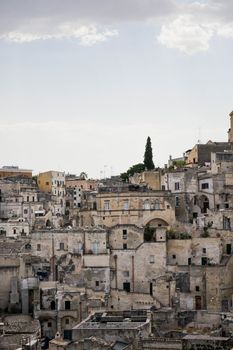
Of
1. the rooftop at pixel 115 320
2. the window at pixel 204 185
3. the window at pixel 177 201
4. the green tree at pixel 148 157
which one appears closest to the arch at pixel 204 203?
the window at pixel 204 185

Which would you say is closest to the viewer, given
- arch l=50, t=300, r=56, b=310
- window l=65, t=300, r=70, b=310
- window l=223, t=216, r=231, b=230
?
window l=65, t=300, r=70, b=310

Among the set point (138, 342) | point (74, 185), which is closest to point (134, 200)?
point (138, 342)

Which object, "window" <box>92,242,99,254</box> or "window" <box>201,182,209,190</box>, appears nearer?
"window" <box>92,242,99,254</box>

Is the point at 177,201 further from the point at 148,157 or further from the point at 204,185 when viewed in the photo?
the point at 148,157

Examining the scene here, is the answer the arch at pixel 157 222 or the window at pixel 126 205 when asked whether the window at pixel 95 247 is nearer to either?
the window at pixel 126 205

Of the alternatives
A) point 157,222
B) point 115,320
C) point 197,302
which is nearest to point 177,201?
point 157,222

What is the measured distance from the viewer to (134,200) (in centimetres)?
5975

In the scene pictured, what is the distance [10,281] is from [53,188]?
31.1 meters

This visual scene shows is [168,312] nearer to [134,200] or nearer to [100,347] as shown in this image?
[100,347]

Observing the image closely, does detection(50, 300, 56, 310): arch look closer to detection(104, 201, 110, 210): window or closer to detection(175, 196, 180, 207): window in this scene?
detection(104, 201, 110, 210): window

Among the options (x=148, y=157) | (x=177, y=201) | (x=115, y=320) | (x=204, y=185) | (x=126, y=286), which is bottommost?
(x=115, y=320)

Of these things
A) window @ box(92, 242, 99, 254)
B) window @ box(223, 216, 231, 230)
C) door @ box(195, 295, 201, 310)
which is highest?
window @ box(223, 216, 231, 230)

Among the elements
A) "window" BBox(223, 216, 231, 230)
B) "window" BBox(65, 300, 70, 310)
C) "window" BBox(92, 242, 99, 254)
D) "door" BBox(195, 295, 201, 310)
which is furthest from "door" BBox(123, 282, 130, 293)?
"window" BBox(223, 216, 231, 230)

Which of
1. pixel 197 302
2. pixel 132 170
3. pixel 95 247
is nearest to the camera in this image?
pixel 197 302
